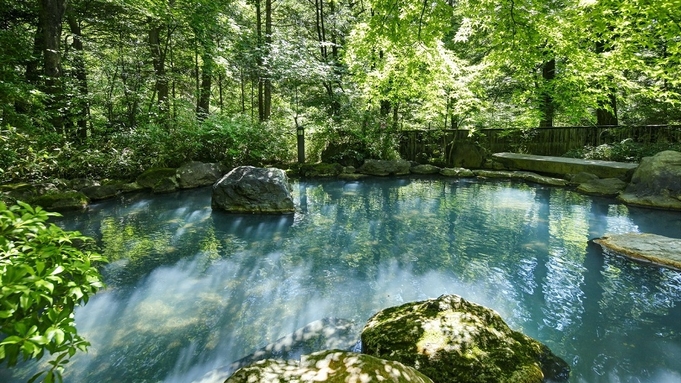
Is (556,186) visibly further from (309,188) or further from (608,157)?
(309,188)

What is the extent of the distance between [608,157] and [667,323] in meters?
8.89

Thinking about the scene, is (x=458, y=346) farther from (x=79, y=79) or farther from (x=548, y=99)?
(x=548, y=99)

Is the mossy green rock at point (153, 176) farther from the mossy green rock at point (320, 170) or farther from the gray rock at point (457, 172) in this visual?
the gray rock at point (457, 172)

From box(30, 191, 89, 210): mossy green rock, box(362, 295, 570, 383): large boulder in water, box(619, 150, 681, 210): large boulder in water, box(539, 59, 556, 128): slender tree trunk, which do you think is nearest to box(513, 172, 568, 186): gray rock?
box(619, 150, 681, 210): large boulder in water

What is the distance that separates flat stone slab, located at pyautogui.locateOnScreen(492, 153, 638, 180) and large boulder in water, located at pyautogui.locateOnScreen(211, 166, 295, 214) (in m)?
8.33

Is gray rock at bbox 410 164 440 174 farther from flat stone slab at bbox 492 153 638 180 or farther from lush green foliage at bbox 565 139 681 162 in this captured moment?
lush green foliage at bbox 565 139 681 162

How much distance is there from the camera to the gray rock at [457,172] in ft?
39.7

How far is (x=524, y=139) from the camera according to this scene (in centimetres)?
1313

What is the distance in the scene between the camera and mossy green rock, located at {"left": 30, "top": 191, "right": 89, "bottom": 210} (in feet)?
24.0

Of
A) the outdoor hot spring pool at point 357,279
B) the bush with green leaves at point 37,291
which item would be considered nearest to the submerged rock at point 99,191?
the outdoor hot spring pool at point 357,279

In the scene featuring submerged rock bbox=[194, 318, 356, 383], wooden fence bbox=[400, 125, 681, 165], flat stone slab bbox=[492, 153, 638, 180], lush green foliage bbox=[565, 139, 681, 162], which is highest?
wooden fence bbox=[400, 125, 681, 165]

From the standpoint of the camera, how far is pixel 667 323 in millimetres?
3480

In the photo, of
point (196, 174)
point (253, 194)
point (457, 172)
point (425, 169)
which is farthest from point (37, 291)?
point (425, 169)

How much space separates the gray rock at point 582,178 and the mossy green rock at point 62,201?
A: 12406 millimetres
